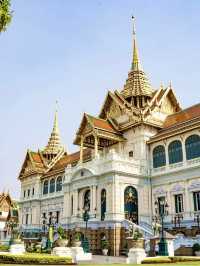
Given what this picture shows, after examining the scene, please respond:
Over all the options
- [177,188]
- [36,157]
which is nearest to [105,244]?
[177,188]

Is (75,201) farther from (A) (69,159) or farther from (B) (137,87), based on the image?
(A) (69,159)

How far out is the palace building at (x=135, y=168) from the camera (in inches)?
1252

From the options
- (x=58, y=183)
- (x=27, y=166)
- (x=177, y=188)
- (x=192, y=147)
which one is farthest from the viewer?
(x=27, y=166)

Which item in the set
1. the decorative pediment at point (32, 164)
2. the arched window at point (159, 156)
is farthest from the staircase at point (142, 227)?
the decorative pediment at point (32, 164)

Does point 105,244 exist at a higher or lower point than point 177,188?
lower

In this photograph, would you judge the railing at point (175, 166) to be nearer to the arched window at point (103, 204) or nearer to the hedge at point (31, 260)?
the arched window at point (103, 204)

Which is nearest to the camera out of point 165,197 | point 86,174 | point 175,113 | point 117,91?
point 165,197

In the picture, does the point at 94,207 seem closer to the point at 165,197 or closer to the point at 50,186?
the point at 165,197

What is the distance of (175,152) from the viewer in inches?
1332

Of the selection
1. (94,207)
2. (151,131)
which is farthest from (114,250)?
(151,131)

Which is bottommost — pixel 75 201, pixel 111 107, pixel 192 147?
pixel 75 201

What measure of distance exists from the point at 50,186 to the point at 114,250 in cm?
2379

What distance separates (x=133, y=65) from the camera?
4788 cm

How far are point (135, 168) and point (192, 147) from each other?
6221 mm
